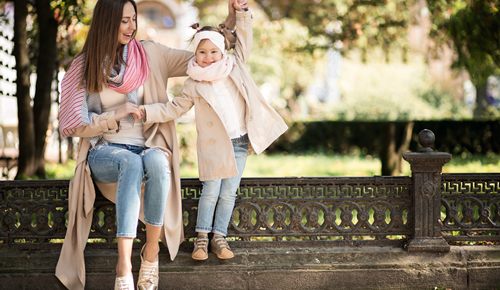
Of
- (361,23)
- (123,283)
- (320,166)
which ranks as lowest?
(123,283)

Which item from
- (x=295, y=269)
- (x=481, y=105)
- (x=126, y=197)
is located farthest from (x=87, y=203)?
(x=481, y=105)

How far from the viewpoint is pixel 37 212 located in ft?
16.6

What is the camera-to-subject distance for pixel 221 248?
16.1 ft

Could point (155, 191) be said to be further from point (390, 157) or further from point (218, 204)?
point (390, 157)

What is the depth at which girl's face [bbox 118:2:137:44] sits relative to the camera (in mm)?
4844

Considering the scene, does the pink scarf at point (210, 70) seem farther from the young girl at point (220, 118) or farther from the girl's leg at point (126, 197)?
the girl's leg at point (126, 197)

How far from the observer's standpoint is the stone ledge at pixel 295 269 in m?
5.00

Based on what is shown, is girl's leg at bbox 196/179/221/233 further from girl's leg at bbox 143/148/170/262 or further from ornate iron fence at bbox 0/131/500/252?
girl's leg at bbox 143/148/170/262

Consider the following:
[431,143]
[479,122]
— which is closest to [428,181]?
[431,143]

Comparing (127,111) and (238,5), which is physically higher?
(238,5)

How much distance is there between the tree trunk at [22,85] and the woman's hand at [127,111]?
4.73 metres

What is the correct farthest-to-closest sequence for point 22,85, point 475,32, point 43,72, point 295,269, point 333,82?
point 333,82 → point 43,72 → point 475,32 → point 22,85 → point 295,269

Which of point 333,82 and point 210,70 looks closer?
point 210,70

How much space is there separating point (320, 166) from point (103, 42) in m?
10.9
